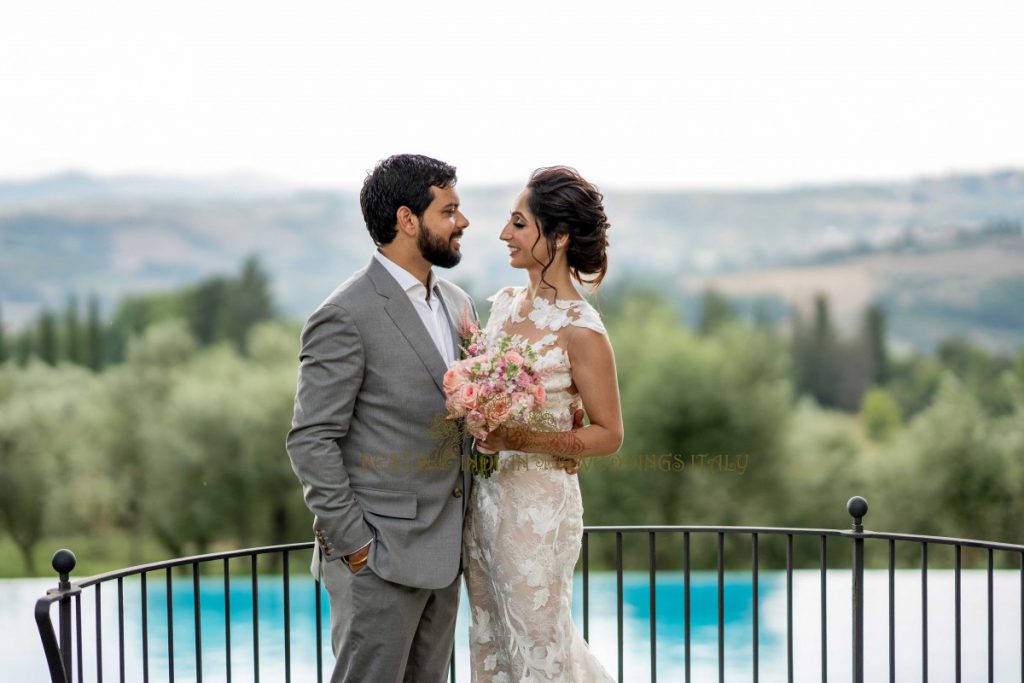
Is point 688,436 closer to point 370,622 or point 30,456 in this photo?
point 30,456

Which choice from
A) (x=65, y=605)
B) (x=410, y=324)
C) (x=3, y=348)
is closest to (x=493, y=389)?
(x=410, y=324)

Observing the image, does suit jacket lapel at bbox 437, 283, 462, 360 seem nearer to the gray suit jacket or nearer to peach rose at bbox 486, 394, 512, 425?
the gray suit jacket

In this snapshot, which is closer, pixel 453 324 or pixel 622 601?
pixel 453 324

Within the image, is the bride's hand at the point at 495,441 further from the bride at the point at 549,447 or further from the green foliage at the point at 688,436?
the green foliage at the point at 688,436

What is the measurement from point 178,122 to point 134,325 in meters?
3.34

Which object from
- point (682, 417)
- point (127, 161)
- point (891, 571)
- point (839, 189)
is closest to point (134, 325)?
point (127, 161)

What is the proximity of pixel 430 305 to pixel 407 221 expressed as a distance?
245mm

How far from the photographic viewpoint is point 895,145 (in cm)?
1742

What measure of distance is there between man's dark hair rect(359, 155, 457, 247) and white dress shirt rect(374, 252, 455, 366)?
10 centimetres

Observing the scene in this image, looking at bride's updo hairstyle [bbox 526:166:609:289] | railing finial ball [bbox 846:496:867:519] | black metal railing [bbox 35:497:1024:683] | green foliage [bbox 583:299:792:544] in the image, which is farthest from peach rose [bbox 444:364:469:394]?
green foliage [bbox 583:299:792:544]

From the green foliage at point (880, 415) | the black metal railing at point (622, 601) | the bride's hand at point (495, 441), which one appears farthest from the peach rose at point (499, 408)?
the green foliage at point (880, 415)

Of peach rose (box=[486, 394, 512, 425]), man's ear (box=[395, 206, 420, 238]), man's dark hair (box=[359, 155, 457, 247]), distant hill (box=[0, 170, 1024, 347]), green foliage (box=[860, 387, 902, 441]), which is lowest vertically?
green foliage (box=[860, 387, 902, 441])

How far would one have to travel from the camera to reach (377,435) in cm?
294

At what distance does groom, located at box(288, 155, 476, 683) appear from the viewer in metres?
2.86
